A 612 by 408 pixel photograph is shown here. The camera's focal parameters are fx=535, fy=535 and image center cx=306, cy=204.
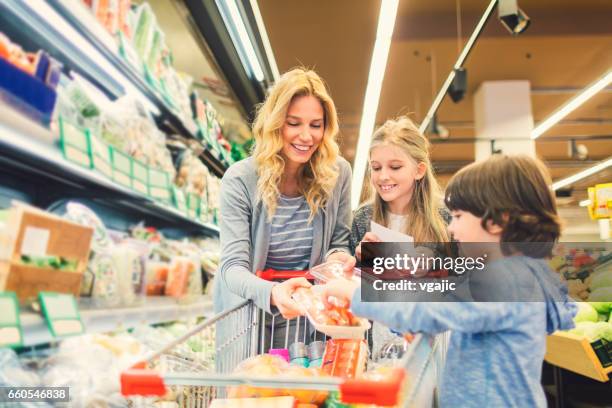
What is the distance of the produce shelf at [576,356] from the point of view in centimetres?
288

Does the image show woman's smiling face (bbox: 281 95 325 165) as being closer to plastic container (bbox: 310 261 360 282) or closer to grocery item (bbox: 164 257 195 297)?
plastic container (bbox: 310 261 360 282)

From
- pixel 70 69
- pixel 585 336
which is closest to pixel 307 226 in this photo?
pixel 70 69

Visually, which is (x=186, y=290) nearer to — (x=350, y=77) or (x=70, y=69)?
(x=70, y=69)

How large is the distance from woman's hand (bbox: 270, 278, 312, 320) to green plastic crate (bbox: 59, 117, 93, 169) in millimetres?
802

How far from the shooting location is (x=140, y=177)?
2.26 m

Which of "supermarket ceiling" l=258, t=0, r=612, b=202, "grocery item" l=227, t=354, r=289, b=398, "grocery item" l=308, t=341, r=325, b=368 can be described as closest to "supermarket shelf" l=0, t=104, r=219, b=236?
"grocery item" l=227, t=354, r=289, b=398

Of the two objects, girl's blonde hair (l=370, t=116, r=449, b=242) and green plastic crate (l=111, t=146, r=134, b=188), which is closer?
girl's blonde hair (l=370, t=116, r=449, b=242)

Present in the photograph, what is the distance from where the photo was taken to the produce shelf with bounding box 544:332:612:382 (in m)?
2.88

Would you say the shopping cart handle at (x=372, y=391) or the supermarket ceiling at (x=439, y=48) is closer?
the shopping cart handle at (x=372, y=391)

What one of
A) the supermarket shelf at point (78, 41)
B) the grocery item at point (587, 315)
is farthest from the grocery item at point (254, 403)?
the grocery item at point (587, 315)

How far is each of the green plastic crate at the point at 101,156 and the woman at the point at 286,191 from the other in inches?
18.0

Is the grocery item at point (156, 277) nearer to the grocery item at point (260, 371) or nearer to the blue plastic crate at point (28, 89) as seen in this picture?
the blue plastic crate at point (28, 89)

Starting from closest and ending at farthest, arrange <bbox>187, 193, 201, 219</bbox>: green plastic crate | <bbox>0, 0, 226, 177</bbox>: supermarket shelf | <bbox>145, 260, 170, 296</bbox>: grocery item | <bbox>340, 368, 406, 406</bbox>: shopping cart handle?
<bbox>340, 368, 406, 406</bbox>: shopping cart handle → <bbox>0, 0, 226, 177</bbox>: supermarket shelf → <bbox>145, 260, 170, 296</bbox>: grocery item → <bbox>187, 193, 201, 219</bbox>: green plastic crate

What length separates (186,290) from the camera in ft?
9.44
